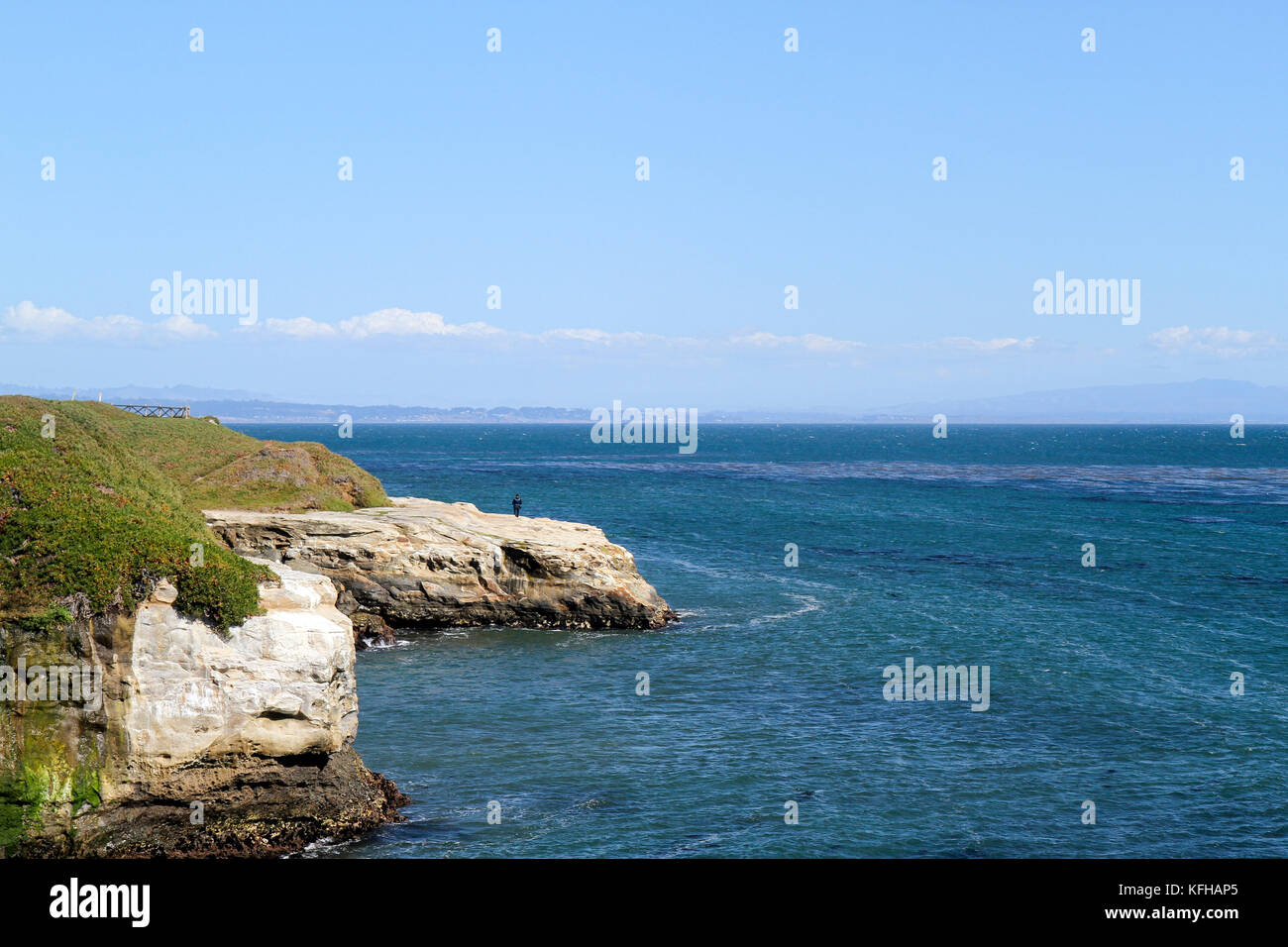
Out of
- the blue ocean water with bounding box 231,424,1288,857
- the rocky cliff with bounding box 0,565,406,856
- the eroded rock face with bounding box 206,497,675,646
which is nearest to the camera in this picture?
the rocky cliff with bounding box 0,565,406,856

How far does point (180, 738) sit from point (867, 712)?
64.3 feet

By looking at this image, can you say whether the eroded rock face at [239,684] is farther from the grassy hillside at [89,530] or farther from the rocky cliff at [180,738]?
the grassy hillside at [89,530]

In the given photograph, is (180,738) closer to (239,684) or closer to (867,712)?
(239,684)

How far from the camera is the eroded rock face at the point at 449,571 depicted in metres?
43.7

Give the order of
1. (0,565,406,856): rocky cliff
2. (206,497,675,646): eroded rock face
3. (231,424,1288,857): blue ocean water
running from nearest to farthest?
(0,565,406,856): rocky cliff
(231,424,1288,857): blue ocean water
(206,497,675,646): eroded rock face

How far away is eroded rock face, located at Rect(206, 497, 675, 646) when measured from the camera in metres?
43.7

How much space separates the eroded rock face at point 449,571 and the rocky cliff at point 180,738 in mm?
20613

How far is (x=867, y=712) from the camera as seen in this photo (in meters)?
32.7

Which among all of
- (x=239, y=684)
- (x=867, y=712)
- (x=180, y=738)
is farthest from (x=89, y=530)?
(x=867, y=712)

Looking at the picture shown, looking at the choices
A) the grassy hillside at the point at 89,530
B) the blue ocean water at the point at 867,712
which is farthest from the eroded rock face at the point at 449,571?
the grassy hillside at the point at 89,530

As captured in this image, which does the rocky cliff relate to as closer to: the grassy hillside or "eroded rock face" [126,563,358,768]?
"eroded rock face" [126,563,358,768]

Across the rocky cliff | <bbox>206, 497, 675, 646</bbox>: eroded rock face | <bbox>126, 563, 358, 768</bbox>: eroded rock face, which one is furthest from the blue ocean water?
<bbox>126, 563, 358, 768</bbox>: eroded rock face

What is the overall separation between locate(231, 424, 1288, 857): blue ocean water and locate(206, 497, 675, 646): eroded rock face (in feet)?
4.63
